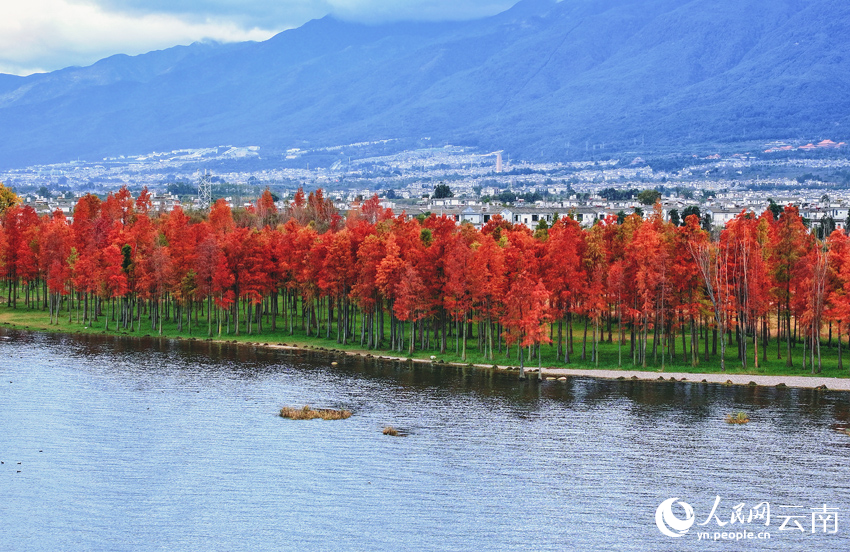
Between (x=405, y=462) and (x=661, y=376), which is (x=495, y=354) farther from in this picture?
(x=405, y=462)

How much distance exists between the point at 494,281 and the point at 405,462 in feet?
92.8

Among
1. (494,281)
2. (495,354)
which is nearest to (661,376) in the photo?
(494,281)

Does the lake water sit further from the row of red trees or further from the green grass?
the row of red trees

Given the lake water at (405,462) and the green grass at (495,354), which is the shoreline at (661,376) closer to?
the green grass at (495,354)

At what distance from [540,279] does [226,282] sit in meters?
29.5

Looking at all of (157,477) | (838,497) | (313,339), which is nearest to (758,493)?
(838,497)

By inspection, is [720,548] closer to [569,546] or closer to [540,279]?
[569,546]

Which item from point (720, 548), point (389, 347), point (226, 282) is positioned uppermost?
point (226, 282)

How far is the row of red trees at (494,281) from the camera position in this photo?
7325 cm

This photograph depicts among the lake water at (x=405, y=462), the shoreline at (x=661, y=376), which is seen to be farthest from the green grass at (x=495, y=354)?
the lake water at (x=405, y=462)

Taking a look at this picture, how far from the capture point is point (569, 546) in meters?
39.3

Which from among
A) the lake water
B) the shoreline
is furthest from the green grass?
the lake water

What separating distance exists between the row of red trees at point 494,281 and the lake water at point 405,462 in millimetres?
6853

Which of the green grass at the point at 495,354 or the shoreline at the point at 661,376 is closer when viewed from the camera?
the shoreline at the point at 661,376
